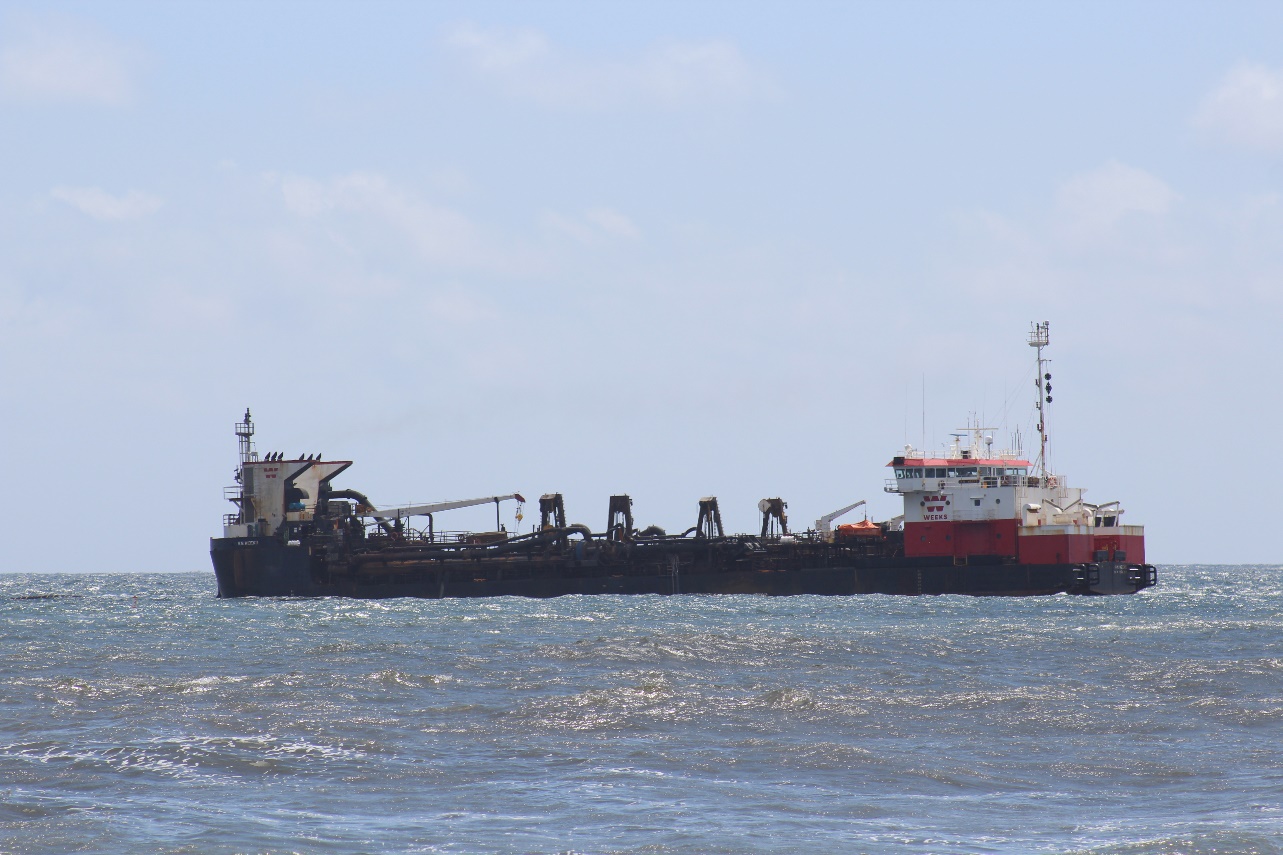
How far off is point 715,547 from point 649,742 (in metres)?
40.2

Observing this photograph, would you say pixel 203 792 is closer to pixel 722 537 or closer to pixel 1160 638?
pixel 1160 638

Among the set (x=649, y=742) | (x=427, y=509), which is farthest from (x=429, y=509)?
(x=649, y=742)

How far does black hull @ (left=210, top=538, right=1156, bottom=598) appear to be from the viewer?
5638 cm

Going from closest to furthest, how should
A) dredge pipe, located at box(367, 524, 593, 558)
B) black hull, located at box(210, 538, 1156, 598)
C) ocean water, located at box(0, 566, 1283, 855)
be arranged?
ocean water, located at box(0, 566, 1283, 855) < black hull, located at box(210, 538, 1156, 598) < dredge pipe, located at box(367, 524, 593, 558)

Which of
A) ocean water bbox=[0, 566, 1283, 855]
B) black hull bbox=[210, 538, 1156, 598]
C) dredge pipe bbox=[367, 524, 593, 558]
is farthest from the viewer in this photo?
dredge pipe bbox=[367, 524, 593, 558]

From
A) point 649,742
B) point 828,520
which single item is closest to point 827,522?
point 828,520

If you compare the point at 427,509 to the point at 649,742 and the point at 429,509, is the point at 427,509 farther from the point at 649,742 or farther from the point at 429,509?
the point at 649,742

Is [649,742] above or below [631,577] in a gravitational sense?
below

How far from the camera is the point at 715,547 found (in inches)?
2415

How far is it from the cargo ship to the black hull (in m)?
0.06

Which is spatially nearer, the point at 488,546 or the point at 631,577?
the point at 631,577

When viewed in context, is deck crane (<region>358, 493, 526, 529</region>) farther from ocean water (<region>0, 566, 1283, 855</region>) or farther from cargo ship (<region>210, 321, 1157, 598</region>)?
ocean water (<region>0, 566, 1283, 855</region>)

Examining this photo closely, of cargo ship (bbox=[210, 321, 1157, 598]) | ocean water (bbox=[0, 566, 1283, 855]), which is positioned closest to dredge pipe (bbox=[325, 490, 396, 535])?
cargo ship (bbox=[210, 321, 1157, 598])

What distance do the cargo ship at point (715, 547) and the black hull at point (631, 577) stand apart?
0.18ft
